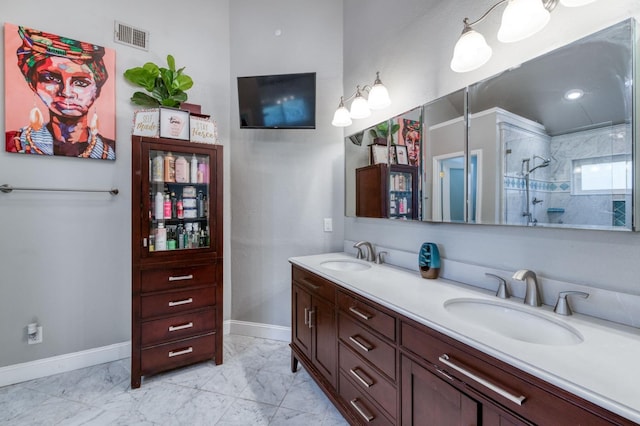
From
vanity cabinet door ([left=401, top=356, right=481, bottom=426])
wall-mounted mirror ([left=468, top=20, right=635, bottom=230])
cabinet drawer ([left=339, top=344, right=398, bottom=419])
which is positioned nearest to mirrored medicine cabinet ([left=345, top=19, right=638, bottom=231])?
wall-mounted mirror ([left=468, top=20, right=635, bottom=230])

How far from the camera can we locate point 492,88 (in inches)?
51.8

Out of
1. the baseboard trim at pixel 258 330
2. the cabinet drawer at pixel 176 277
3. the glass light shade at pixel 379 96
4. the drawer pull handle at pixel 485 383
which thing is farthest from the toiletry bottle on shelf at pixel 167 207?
the drawer pull handle at pixel 485 383

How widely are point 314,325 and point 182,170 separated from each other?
152 cm

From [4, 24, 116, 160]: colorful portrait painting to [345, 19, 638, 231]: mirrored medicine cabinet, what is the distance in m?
2.32

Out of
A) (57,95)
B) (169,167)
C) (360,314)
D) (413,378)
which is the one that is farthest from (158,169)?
(413,378)

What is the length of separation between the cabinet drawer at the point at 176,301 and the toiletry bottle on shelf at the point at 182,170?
851 mm

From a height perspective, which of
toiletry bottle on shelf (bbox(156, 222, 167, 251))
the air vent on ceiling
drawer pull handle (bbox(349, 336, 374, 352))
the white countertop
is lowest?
drawer pull handle (bbox(349, 336, 374, 352))

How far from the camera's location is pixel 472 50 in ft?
4.15

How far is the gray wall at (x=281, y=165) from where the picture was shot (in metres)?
2.58

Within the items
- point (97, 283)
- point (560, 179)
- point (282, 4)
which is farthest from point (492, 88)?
point (97, 283)

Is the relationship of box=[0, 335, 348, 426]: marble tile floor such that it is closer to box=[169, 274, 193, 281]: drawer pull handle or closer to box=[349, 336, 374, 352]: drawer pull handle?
box=[349, 336, 374, 352]: drawer pull handle

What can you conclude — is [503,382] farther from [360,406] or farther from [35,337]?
[35,337]

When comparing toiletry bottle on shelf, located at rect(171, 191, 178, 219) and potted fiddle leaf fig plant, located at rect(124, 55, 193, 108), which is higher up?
potted fiddle leaf fig plant, located at rect(124, 55, 193, 108)

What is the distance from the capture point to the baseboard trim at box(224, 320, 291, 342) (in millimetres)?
2645
